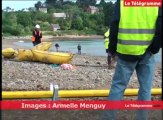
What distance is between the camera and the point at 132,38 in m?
4.53

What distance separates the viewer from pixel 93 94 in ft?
18.4

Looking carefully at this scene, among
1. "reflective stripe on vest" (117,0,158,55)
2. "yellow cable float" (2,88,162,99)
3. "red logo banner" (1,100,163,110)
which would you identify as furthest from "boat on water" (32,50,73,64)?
"reflective stripe on vest" (117,0,158,55)

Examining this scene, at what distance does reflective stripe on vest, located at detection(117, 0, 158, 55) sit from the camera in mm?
4496

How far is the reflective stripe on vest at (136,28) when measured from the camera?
4.50 metres

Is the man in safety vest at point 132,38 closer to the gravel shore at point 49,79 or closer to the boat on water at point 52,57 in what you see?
the gravel shore at point 49,79

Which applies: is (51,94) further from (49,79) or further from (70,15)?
(70,15)

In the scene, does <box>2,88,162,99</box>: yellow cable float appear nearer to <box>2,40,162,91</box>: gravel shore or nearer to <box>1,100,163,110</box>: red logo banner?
<box>1,100,163,110</box>: red logo banner

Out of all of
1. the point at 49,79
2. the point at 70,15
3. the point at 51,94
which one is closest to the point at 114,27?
the point at 51,94

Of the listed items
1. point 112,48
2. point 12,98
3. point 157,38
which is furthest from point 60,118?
point 157,38

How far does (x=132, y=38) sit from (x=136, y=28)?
Result: 10 cm

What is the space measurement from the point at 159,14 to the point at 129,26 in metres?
0.30

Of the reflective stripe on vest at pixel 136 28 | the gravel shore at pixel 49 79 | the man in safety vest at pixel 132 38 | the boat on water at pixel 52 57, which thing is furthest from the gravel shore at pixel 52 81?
the reflective stripe on vest at pixel 136 28

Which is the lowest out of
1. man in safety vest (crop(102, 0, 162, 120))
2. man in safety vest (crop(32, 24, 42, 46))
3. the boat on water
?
the boat on water

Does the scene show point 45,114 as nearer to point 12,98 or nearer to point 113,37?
point 12,98
